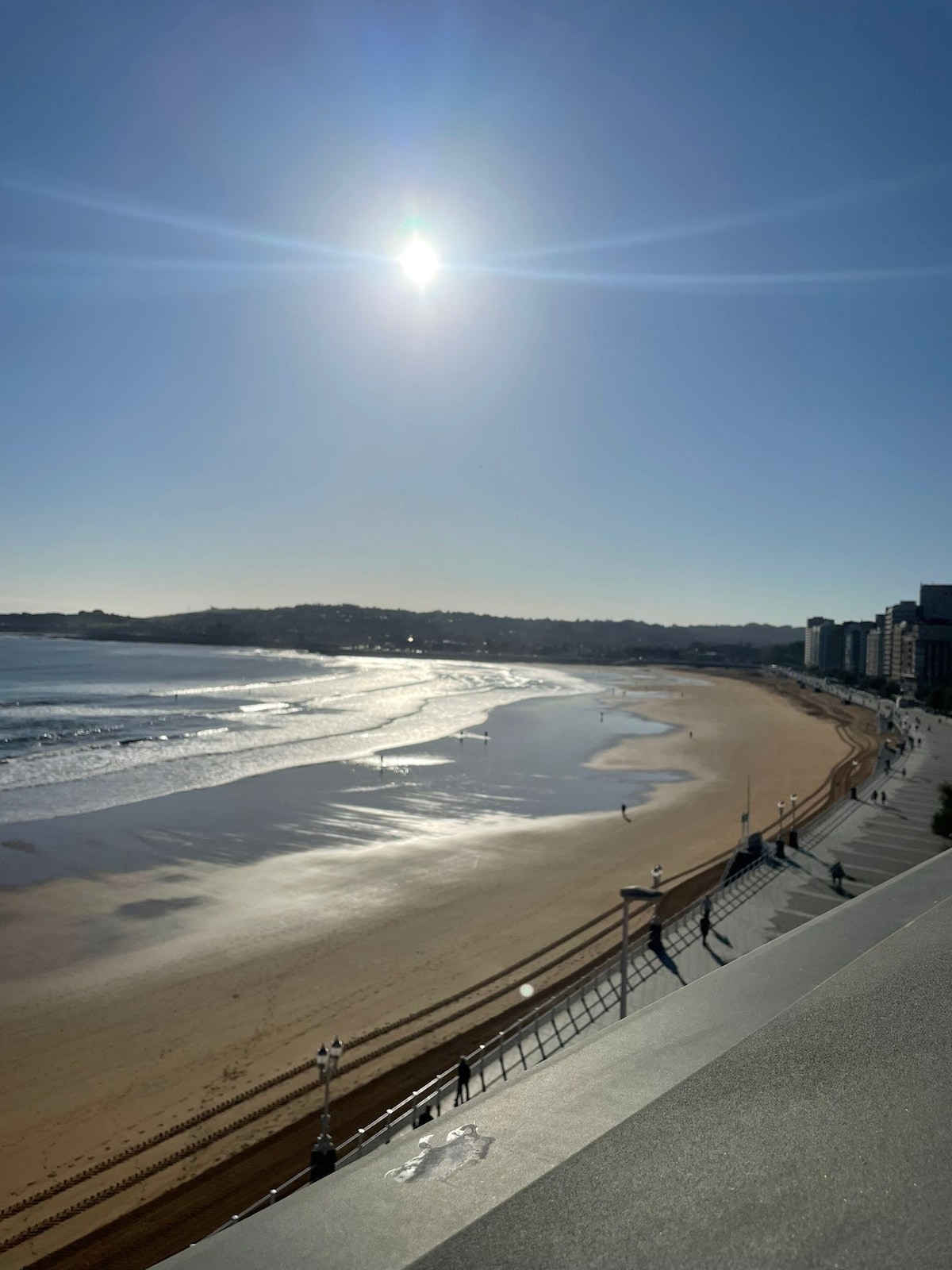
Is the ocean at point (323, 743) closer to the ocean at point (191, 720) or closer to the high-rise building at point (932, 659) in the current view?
the ocean at point (191, 720)

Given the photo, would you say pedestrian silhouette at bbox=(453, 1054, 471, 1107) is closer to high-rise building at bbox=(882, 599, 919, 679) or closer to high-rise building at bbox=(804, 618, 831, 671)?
high-rise building at bbox=(882, 599, 919, 679)

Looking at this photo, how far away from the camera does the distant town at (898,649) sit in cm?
8562

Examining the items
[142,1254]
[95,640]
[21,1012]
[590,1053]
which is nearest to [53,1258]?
[142,1254]

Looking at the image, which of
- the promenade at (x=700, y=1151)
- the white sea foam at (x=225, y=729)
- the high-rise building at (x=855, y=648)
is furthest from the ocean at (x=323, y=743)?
the high-rise building at (x=855, y=648)

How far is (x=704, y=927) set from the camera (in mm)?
12680

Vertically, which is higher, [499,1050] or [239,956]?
[499,1050]

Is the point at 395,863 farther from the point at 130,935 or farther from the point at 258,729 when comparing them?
the point at 258,729

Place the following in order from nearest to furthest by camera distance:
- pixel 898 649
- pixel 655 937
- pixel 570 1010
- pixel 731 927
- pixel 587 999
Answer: pixel 570 1010, pixel 587 999, pixel 655 937, pixel 731 927, pixel 898 649

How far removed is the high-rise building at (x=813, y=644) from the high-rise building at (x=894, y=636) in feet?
74.5

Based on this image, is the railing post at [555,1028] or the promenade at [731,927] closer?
the promenade at [731,927]

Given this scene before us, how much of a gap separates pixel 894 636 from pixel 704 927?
100m

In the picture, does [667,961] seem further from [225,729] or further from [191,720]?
[191,720]

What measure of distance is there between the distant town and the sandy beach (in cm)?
5198

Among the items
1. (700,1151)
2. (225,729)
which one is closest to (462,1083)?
(700,1151)
